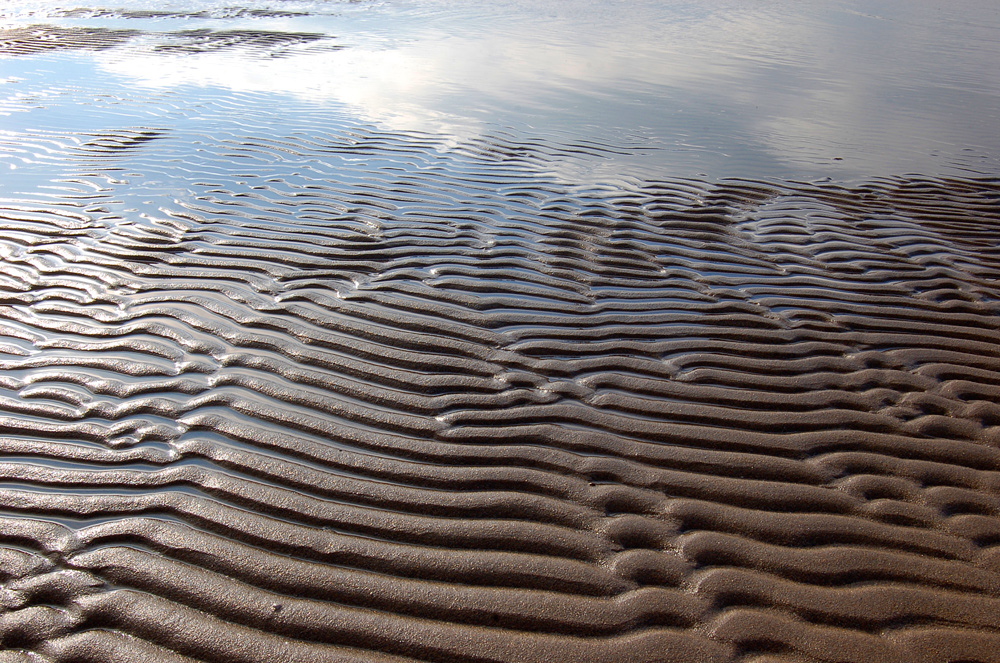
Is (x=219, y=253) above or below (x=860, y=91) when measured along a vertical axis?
below

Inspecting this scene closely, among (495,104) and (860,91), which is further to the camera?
(860,91)

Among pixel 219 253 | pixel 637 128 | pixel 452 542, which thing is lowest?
pixel 452 542

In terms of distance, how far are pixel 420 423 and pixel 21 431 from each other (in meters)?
1.82

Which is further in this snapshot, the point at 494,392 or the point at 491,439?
the point at 494,392

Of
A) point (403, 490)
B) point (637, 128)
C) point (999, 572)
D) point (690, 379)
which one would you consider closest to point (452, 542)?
point (403, 490)

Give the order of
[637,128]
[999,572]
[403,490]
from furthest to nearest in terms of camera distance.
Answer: [637,128], [403,490], [999,572]

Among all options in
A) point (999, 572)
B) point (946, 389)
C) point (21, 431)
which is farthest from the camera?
point (946, 389)

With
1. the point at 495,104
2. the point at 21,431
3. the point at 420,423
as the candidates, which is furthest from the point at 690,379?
the point at 495,104

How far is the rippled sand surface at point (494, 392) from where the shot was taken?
2.19 m

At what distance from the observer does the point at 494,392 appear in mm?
3352

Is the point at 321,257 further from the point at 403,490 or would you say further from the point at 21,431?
the point at 403,490

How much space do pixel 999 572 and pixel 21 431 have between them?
4.08 m

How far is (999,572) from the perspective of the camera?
2348mm

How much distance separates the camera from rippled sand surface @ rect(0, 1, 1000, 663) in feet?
7.19
